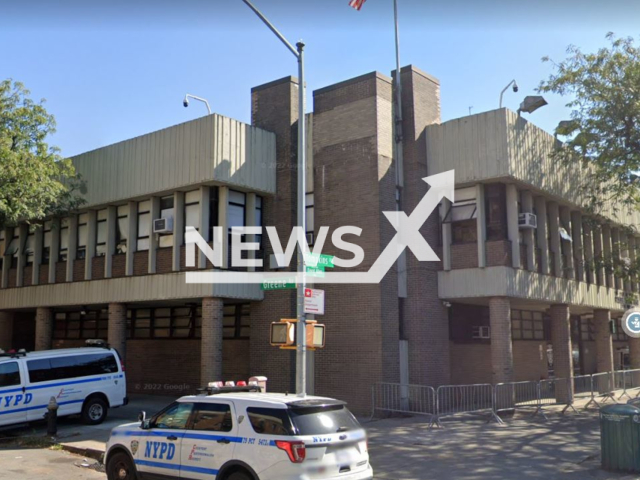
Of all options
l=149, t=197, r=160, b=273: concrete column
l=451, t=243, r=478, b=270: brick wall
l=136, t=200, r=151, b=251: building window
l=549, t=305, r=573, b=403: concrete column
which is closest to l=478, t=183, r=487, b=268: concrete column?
l=451, t=243, r=478, b=270: brick wall

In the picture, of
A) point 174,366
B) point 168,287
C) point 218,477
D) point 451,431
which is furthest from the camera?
point 174,366

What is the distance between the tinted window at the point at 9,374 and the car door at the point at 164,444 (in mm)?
7879

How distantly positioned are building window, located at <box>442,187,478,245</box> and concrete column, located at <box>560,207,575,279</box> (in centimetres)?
525

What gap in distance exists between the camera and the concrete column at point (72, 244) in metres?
24.3

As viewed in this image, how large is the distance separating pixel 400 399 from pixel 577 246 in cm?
1024

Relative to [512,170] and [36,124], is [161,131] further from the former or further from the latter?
[512,170]

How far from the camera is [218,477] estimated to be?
8.90 m

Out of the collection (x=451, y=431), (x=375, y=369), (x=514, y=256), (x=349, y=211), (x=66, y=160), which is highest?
(x=66, y=160)

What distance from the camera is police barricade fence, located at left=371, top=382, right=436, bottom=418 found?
61.9 feet

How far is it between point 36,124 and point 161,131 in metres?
4.96

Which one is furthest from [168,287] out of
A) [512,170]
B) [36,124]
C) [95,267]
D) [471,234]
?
[512,170]

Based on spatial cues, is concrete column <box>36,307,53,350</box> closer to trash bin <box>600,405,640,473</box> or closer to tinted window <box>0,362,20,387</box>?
tinted window <box>0,362,20,387</box>

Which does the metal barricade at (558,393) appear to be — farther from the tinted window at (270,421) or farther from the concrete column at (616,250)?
the tinted window at (270,421)

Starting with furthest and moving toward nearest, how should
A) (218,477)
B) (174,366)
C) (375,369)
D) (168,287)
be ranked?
(174,366) → (168,287) → (375,369) → (218,477)
